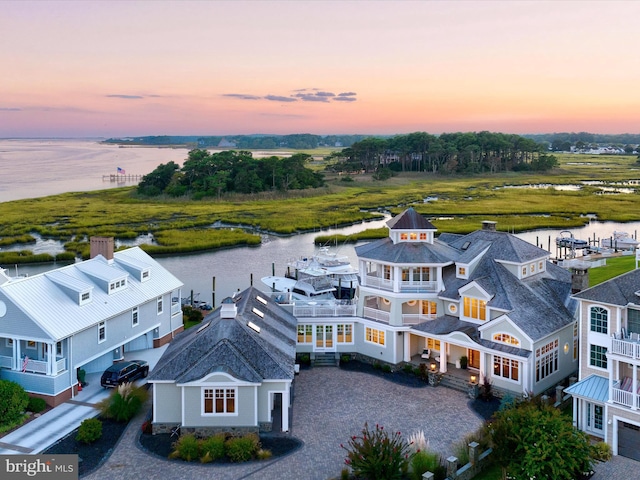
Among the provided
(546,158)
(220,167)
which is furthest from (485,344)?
(546,158)

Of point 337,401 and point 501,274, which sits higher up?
point 501,274

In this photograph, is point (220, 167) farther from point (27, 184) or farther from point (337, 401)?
point (337, 401)

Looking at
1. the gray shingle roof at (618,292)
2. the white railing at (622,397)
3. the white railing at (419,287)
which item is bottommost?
the white railing at (622,397)

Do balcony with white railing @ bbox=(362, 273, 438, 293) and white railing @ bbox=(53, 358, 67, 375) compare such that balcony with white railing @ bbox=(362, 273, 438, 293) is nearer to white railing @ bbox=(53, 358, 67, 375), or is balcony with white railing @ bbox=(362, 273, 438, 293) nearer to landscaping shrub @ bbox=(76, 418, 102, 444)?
landscaping shrub @ bbox=(76, 418, 102, 444)

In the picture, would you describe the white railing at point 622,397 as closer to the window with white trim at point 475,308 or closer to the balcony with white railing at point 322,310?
the window with white trim at point 475,308

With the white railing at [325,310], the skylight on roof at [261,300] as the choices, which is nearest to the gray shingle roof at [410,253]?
the white railing at [325,310]

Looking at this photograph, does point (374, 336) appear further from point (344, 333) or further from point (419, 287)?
point (419, 287)
